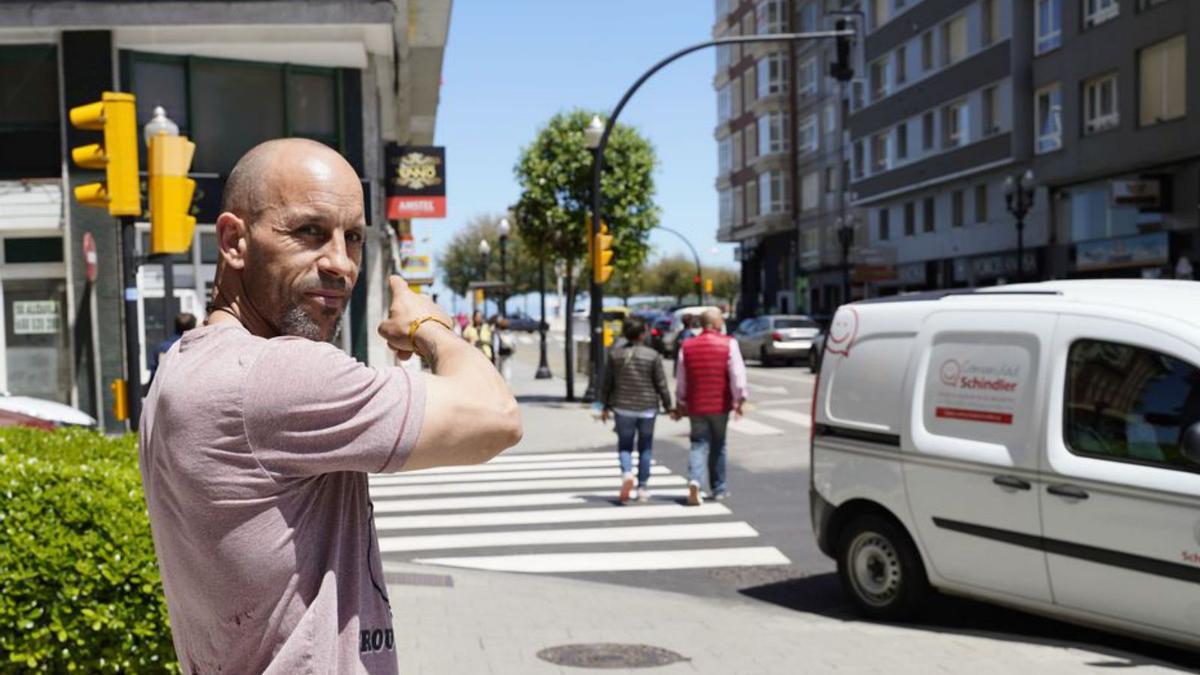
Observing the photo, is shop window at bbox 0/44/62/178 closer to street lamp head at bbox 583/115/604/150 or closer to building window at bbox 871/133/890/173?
street lamp head at bbox 583/115/604/150

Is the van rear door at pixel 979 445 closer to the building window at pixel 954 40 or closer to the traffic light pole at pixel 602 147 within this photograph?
the traffic light pole at pixel 602 147

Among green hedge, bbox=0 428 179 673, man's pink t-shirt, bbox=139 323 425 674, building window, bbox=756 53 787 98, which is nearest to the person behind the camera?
man's pink t-shirt, bbox=139 323 425 674

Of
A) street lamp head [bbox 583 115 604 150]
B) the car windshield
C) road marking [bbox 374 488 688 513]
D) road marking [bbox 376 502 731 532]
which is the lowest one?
road marking [bbox 374 488 688 513]

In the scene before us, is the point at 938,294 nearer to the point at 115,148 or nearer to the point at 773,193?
the point at 115,148

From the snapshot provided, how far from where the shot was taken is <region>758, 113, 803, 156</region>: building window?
227 feet

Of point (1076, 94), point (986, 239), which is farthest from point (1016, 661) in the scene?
point (986, 239)

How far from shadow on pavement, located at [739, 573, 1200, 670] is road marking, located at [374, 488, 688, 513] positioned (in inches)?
167

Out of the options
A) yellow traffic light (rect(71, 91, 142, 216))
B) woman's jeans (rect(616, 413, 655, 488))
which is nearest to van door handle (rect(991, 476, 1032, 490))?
woman's jeans (rect(616, 413, 655, 488))

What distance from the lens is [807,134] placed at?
218ft

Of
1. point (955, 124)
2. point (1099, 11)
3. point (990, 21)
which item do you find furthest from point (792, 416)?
point (955, 124)

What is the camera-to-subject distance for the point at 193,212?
2117 cm

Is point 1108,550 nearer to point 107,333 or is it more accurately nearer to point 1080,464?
point 1080,464

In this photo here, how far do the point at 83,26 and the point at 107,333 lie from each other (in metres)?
4.72

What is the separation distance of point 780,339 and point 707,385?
92.1 ft
